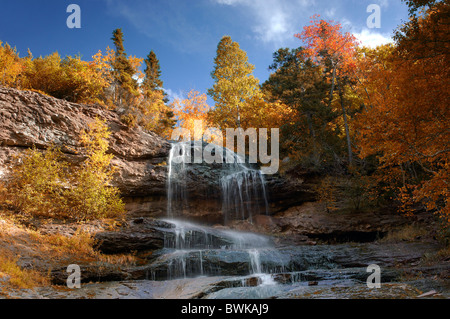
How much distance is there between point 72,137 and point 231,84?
15.9m

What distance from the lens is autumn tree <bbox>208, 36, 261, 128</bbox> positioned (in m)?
25.6

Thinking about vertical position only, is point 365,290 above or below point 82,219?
below

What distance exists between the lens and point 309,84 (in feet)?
76.4

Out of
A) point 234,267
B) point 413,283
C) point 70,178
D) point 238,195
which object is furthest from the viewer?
point 238,195

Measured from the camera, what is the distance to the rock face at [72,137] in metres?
13.9

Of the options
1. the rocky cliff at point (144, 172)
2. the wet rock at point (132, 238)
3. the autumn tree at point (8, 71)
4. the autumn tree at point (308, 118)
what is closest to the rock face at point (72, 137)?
the rocky cliff at point (144, 172)

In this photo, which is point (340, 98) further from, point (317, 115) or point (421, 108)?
point (421, 108)

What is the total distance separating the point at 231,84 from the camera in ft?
84.4

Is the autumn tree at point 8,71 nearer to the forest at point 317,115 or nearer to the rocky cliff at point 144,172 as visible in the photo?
the forest at point 317,115

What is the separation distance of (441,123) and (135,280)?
12.7 metres

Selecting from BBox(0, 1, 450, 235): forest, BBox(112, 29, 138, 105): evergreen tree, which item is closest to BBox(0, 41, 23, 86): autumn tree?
BBox(0, 1, 450, 235): forest
